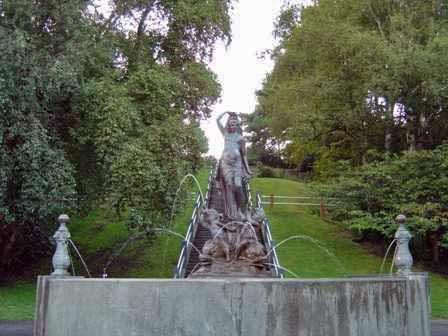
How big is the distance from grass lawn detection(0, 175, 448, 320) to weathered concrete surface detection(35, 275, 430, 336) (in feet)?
30.1

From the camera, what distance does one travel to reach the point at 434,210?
21.9m

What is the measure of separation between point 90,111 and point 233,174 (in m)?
7.44

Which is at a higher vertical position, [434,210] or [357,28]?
[357,28]

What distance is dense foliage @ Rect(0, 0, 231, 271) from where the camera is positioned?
671 inches

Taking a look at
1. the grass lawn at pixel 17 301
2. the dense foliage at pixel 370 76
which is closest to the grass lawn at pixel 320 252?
the dense foliage at pixel 370 76

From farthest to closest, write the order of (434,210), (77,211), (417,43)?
(417,43)
(434,210)
(77,211)

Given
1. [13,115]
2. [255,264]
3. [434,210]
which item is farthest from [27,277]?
[434,210]

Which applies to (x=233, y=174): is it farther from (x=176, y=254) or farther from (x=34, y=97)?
(x=176, y=254)

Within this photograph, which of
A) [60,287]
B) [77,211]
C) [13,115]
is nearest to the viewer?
[60,287]

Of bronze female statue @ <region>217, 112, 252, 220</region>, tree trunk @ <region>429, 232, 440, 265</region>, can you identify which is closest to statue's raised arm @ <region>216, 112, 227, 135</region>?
bronze female statue @ <region>217, 112, 252, 220</region>

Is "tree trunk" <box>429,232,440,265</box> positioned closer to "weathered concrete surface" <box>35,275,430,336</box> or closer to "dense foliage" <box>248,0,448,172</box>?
"dense foliage" <box>248,0,448,172</box>

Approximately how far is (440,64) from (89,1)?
1239cm

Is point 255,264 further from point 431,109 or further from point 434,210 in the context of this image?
point 431,109

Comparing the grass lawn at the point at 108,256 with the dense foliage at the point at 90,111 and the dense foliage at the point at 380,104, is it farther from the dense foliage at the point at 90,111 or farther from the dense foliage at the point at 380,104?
the dense foliage at the point at 380,104
